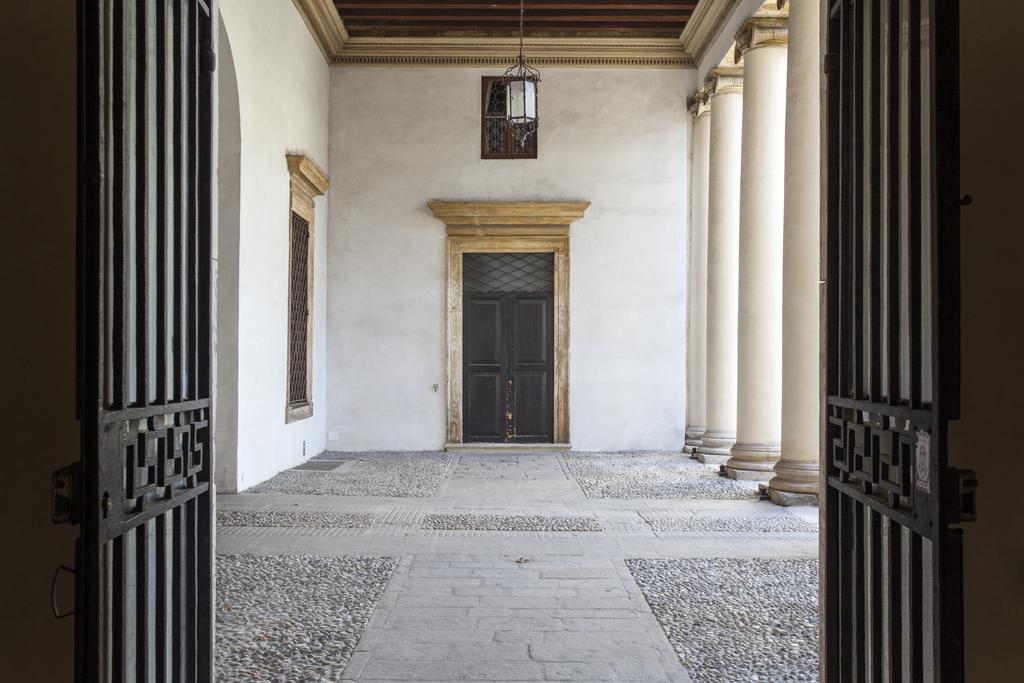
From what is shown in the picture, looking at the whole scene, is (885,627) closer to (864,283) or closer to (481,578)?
(864,283)

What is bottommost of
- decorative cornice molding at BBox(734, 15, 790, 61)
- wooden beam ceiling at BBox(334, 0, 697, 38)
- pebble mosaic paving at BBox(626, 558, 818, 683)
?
pebble mosaic paving at BBox(626, 558, 818, 683)

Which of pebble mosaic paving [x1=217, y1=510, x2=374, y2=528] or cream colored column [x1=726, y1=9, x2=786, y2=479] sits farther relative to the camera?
cream colored column [x1=726, y1=9, x2=786, y2=479]

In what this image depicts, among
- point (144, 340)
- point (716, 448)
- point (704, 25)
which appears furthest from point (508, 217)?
point (144, 340)

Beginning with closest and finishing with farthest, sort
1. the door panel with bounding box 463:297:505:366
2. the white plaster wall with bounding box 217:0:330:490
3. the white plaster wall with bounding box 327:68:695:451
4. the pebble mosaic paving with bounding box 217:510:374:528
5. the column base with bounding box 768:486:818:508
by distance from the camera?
the pebble mosaic paving with bounding box 217:510:374:528 < the column base with bounding box 768:486:818:508 < the white plaster wall with bounding box 217:0:330:490 < the white plaster wall with bounding box 327:68:695:451 < the door panel with bounding box 463:297:505:366

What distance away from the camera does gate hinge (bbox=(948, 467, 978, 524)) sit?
2.07 meters

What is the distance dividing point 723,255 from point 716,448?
2.51m

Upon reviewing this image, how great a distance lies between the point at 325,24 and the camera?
40.7ft

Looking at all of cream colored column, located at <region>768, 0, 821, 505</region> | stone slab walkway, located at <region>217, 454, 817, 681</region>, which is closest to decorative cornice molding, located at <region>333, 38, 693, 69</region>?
cream colored column, located at <region>768, 0, 821, 505</region>

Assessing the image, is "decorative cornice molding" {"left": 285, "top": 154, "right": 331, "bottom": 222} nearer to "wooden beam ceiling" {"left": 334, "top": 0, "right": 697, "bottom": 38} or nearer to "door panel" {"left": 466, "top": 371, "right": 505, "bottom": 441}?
"wooden beam ceiling" {"left": 334, "top": 0, "right": 697, "bottom": 38}

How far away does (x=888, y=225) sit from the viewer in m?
2.53

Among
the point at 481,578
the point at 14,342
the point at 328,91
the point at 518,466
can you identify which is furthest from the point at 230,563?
the point at 328,91

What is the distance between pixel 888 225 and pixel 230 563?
15.0ft

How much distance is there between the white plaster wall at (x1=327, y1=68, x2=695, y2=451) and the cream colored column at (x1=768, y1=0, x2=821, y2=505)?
4.94 meters

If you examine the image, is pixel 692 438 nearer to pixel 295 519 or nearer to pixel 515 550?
pixel 295 519
